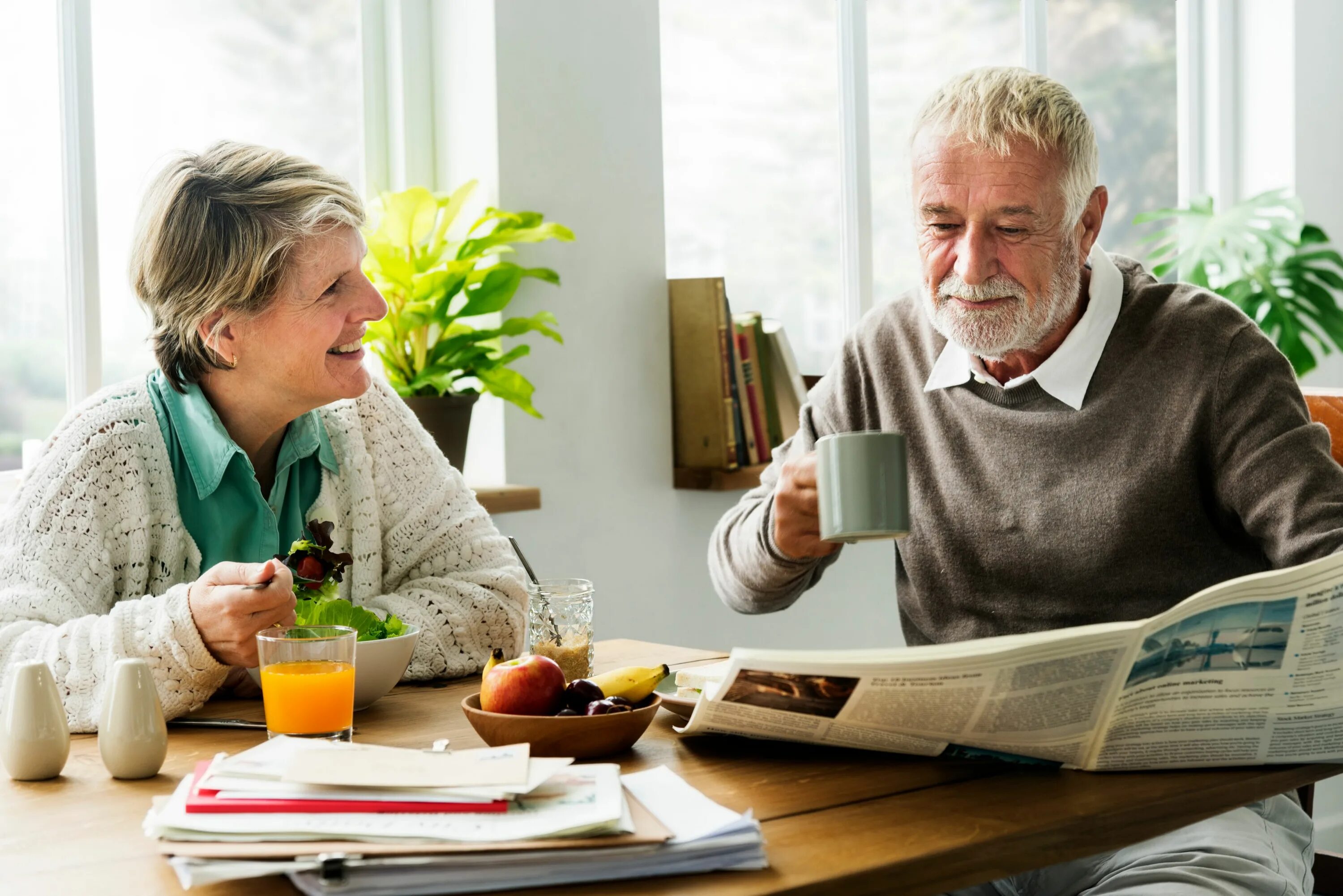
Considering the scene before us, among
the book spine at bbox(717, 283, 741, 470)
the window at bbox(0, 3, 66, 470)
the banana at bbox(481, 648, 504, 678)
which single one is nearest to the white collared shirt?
the banana at bbox(481, 648, 504, 678)

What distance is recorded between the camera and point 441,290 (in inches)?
98.0

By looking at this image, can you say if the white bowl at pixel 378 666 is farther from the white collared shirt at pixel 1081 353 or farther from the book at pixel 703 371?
the book at pixel 703 371

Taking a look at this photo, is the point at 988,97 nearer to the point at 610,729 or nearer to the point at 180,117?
the point at 610,729

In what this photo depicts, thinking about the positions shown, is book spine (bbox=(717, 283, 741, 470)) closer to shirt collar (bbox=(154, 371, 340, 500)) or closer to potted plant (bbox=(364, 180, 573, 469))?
potted plant (bbox=(364, 180, 573, 469))

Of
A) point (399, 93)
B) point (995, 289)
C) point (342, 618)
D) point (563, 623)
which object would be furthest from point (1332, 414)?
point (399, 93)

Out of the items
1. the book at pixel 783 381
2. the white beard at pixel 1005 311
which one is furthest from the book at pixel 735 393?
the white beard at pixel 1005 311

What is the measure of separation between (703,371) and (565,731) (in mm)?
1881

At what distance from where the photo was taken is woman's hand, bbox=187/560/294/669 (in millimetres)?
1251

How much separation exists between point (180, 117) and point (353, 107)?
0.38 m

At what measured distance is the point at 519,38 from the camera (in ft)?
8.74

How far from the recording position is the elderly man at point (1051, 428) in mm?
1494

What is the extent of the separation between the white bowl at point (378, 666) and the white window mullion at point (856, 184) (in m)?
2.34

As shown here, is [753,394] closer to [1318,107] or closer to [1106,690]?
[1106,690]

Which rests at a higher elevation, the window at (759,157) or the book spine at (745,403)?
the window at (759,157)
